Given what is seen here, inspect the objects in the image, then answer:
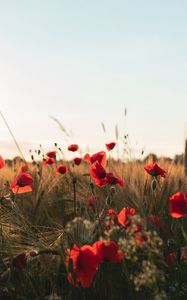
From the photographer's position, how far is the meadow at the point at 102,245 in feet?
5.86

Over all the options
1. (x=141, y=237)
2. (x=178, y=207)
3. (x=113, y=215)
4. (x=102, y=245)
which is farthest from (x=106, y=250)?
(x=113, y=215)

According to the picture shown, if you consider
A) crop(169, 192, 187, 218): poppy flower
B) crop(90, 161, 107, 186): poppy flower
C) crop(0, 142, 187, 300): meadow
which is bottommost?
crop(0, 142, 187, 300): meadow

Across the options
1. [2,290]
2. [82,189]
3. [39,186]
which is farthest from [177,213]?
[82,189]

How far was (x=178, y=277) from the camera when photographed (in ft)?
7.29

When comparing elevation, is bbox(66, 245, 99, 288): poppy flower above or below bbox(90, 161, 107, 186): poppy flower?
below

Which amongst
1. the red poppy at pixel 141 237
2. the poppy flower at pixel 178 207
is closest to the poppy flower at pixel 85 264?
the red poppy at pixel 141 237

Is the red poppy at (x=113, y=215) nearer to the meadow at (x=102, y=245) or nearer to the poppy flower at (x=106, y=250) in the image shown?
the meadow at (x=102, y=245)

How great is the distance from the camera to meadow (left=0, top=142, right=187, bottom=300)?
179 cm

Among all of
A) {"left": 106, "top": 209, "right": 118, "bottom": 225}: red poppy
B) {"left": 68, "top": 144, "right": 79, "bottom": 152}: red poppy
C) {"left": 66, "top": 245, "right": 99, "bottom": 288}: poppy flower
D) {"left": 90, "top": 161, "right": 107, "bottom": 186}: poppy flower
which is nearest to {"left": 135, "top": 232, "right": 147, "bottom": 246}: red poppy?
{"left": 66, "top": 245, "right": 99, "bottom": 288}: poppy flower

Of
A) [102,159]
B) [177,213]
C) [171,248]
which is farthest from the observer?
[102,159]

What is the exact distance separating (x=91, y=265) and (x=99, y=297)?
53 centimetres

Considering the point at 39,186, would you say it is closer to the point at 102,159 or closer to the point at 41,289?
the point at 102,159

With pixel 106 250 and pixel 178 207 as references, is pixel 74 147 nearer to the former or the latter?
pixel 178 207

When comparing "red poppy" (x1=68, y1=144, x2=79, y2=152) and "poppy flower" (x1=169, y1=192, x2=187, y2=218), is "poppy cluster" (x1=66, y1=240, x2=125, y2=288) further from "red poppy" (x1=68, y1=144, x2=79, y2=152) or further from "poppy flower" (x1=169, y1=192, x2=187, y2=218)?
"red poppy" (x1=68, y1=144, x2=79, y2=152)
